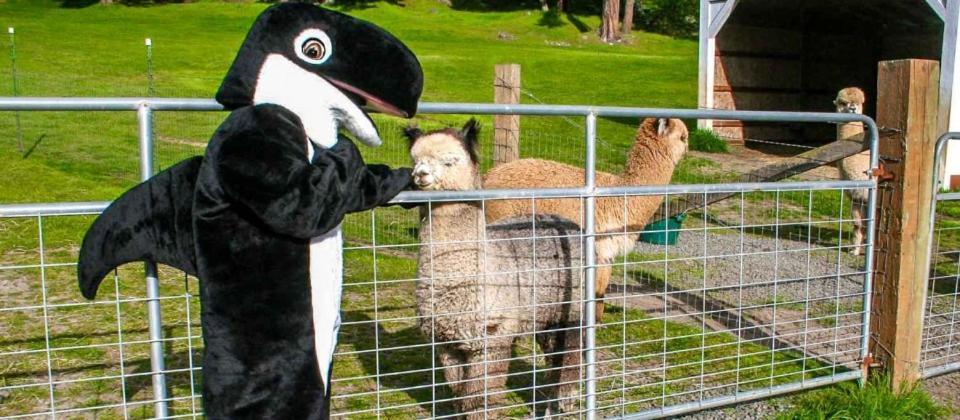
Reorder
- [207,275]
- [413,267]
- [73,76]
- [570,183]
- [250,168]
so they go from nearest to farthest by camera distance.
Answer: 1. [250,168]
2. [207,275]
3. [570,183]
4. [413,267]
5. [73,76]

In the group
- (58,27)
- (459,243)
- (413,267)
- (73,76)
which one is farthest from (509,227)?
(58,27)

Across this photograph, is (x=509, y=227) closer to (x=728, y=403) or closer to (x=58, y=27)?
(x=728, y=403)

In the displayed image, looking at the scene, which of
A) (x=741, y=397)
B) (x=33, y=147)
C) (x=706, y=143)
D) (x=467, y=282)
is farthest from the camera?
(x=706, y=143)

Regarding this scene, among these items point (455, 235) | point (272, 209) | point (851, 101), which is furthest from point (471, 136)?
point (851, 101)

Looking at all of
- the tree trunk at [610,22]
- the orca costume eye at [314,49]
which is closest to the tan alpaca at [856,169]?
the orca costume eye at [314,49]

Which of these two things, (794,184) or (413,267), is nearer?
(794,184)

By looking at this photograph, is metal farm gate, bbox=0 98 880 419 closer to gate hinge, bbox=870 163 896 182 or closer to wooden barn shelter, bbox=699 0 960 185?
gate hinge, bbox=870 163 896 182

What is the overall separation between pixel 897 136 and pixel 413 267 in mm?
4226

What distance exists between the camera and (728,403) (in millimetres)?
4086

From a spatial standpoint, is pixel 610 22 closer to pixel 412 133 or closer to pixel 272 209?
pixel 412 133

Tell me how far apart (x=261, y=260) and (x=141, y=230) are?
0.45 metres

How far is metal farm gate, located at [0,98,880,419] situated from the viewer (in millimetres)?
3150

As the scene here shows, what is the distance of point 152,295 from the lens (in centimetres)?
271

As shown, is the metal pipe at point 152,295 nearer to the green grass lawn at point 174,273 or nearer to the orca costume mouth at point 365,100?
the green grass lawn at point 174,273
